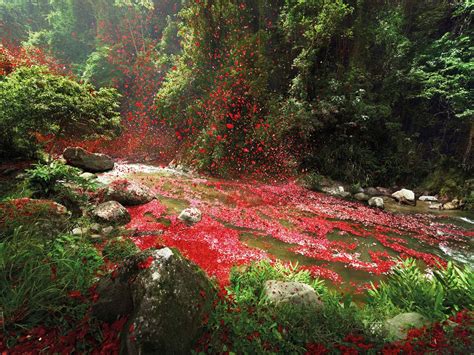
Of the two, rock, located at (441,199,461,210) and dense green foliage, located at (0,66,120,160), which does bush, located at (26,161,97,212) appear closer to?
dense green foliage, located at (0,66,120,160)

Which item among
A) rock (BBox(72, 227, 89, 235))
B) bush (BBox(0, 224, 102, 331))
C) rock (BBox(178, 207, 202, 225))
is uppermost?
bush (BBox(0, 224, 102, 331))

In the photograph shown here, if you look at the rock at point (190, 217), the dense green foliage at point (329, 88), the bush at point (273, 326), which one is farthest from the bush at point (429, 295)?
the dense green foliage at point (329, 88)

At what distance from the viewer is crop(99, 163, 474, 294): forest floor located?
615cm

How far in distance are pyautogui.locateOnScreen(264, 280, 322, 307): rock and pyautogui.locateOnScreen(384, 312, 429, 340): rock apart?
1010 millimetres

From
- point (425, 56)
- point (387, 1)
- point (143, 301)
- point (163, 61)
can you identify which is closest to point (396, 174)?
point (425, 56)

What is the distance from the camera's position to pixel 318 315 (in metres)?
3.51

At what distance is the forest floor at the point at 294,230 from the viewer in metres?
6.15

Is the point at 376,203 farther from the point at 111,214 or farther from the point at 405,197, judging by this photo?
the point at 111,214

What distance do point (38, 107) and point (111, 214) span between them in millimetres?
4096

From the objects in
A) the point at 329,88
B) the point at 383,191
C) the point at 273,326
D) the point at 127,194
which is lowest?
the point at 383,191

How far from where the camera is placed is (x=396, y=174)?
16000 millimetres

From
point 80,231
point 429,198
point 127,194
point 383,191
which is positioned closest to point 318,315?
point 80,231

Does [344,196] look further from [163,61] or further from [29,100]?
[163,61]

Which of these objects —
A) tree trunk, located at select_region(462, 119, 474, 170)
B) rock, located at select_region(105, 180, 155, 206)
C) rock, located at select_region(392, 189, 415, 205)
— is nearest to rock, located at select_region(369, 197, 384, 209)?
rock, located at select_region(392, 189, 415, 205)
